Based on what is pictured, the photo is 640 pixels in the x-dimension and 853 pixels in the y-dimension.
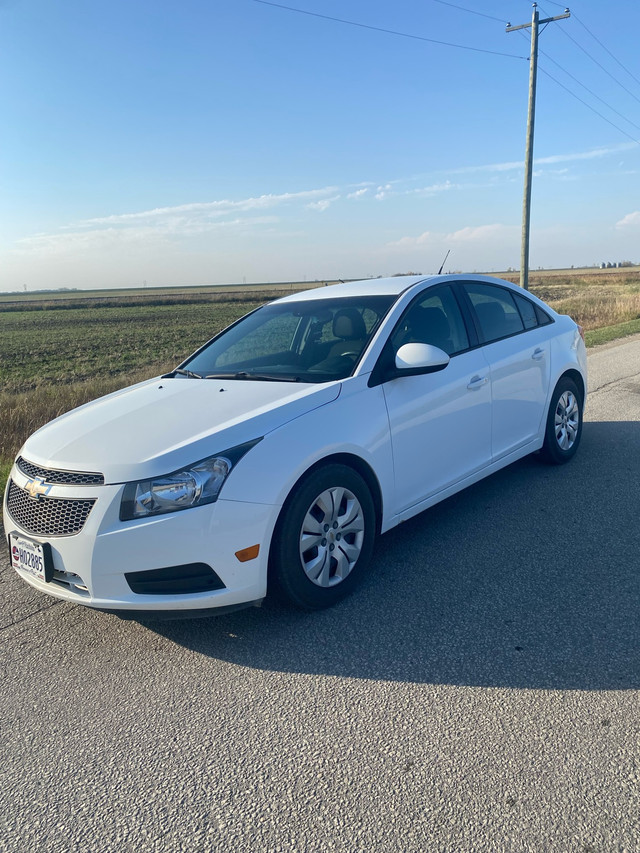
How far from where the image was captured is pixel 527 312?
546cm

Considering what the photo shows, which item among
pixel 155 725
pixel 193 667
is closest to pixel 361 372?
pixel 193 667

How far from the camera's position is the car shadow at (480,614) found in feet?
9.51

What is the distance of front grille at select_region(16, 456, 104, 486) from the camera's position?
10.2ft

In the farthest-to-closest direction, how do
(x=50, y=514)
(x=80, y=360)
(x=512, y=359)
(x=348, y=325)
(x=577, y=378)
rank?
(x=80, y=360) < (x=577, y=378) < (x=512, y=359) < (x=348, y=325) < (x=50, y=514)

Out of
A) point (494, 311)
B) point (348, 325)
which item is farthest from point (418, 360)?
point (494, 311)

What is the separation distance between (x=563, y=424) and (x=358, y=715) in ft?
12.3

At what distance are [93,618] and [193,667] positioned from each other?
815 millimetres

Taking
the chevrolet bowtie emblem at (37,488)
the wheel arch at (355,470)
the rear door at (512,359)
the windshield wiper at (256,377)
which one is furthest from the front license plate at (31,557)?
the rear door at (512,359)

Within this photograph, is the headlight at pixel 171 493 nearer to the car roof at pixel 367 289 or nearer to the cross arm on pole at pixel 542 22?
the car roof at pixel 367 289

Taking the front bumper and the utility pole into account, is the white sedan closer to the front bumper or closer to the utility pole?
the front bumper

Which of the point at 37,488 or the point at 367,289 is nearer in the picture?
the point at 37,488

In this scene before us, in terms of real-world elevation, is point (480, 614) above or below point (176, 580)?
below

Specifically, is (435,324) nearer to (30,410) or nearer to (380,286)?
(380,286)

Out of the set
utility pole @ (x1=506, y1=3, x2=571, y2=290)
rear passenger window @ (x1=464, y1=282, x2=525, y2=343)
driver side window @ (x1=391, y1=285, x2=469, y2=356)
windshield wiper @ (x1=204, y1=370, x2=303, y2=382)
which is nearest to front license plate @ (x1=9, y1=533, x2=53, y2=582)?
windshield wiper @ (x1=204, y1=370, x2=303, y2=382)
